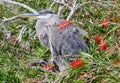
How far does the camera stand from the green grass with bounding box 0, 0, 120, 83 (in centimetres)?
235

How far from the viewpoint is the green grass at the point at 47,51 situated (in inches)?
92.4

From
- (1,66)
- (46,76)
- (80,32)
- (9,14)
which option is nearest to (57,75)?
(46,76)

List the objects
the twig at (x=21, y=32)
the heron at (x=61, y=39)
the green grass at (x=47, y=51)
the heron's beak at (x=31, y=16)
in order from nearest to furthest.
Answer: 1. the green grass at (x=47, y=51)
2. the heron at (x=61, y=39)
3. the twig at (x=21, y=32)
4. the heron's beak at (x=31, y=16)

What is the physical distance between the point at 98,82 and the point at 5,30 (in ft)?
7.50

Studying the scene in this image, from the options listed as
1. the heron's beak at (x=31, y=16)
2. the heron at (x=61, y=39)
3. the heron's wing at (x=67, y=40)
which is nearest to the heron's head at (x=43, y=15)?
the heron's beak at (x=31, y=16)

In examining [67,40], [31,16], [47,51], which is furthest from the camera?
[31,16]

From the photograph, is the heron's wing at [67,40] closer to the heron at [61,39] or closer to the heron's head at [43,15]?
the heron at [61,39]

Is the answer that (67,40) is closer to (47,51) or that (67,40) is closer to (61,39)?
(61,39)

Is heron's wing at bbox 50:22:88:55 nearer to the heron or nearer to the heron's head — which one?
the heron

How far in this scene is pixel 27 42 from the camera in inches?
163

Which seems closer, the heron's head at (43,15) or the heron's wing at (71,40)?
the heron's wing at (71,40)

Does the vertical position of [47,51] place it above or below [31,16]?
below

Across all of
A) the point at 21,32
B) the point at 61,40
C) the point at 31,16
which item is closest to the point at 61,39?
the point at 61,40

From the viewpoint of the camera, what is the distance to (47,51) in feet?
12.6
